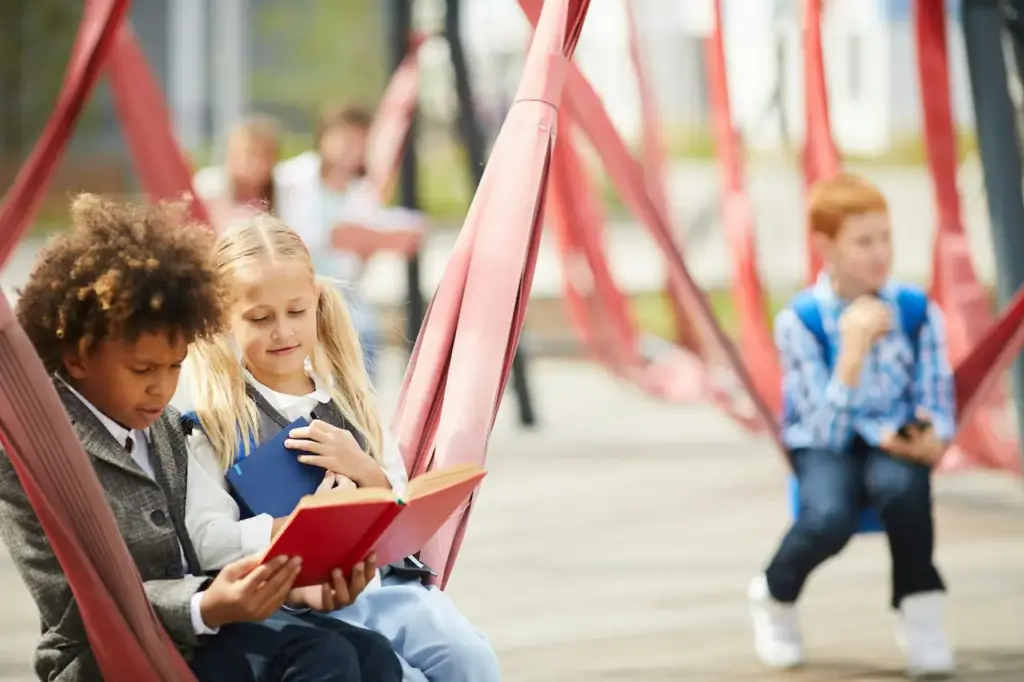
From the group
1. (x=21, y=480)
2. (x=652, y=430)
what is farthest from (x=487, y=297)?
(x=652, y=430)

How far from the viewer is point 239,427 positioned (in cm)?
189

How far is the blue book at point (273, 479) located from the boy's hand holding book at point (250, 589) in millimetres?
135

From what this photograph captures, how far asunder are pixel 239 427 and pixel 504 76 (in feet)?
40.2

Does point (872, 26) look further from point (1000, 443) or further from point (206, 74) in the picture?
point (206, 74)

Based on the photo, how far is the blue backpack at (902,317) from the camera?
126 inches

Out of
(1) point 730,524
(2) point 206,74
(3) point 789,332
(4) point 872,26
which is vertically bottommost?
(1) point 730,524

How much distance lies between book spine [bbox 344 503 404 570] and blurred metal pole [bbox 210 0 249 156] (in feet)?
58.2

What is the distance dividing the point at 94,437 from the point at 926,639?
1.77 meters

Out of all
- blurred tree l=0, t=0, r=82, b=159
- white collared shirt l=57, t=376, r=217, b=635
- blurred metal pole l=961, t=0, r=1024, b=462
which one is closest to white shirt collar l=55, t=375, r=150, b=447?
white collared shirt l=57, t=376, r=217, b=635

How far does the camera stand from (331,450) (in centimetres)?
187

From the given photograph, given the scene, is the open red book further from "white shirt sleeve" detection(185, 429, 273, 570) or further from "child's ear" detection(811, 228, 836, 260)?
"child's ear" detection(811, 228, 836, 260)

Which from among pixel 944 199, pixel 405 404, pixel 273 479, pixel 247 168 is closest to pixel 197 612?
pixel 273 479

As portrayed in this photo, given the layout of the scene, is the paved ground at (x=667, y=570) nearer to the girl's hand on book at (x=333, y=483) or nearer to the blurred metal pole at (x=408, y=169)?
the blurred metal pole at (x=408, y=169)

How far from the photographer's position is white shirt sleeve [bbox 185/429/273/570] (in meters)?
1.80
